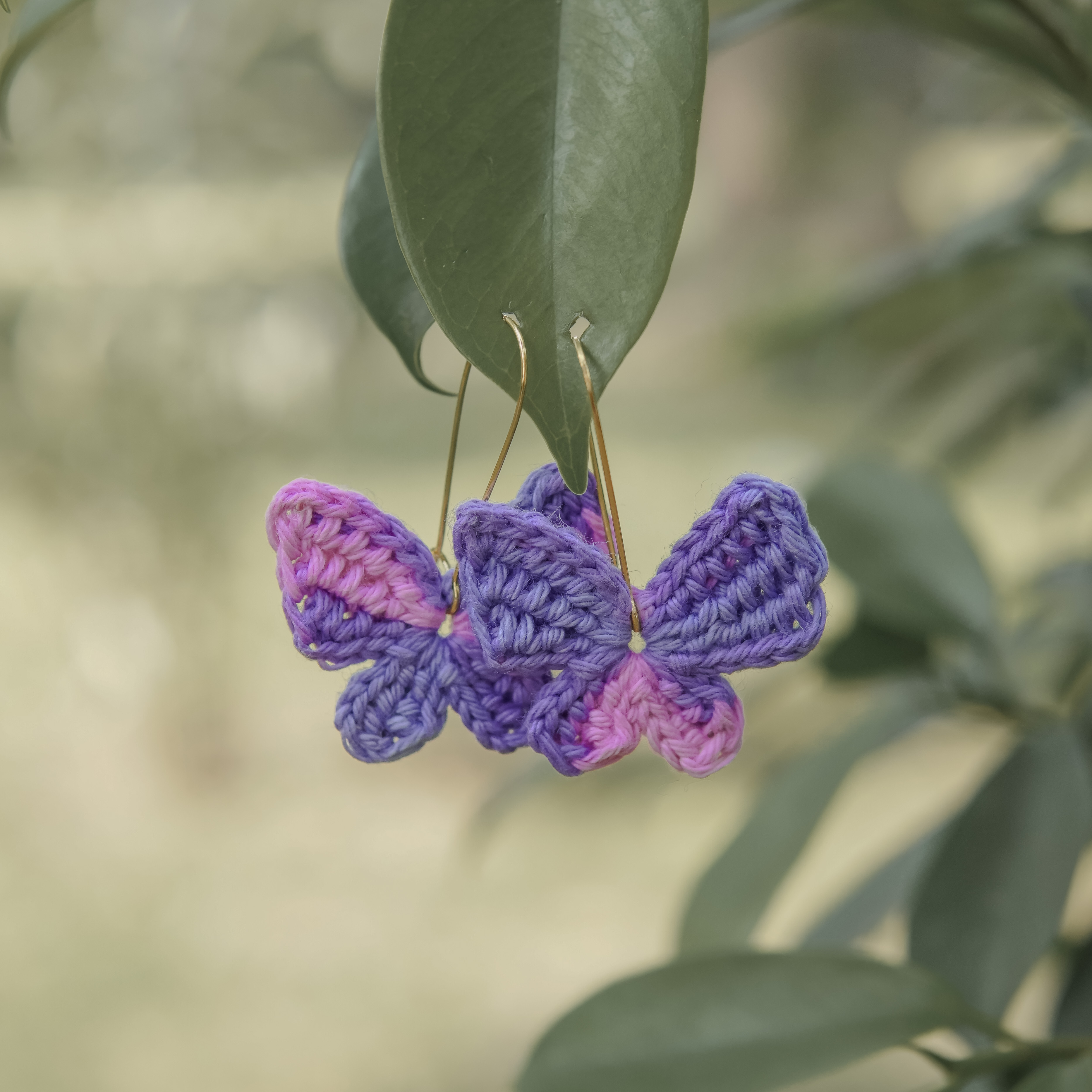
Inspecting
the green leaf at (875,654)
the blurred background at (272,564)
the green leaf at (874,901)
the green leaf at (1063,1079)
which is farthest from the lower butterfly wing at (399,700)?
the blurred background at (272,564)

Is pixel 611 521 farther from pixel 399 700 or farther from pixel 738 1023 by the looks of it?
pixel 738 1023

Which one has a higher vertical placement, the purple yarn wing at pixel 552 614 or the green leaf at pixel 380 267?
the green leaf at pixel 380 267

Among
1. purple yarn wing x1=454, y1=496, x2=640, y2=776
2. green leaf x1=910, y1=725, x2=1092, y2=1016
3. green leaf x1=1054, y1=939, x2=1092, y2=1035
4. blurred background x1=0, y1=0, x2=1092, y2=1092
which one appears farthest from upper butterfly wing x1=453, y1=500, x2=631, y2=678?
blurred background x1=0, y1=0, x2=1092, y2=1092

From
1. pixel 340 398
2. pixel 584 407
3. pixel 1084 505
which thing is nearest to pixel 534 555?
pixel 584 407

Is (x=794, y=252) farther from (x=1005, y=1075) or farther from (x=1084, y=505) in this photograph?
(x=1005, y=1075)

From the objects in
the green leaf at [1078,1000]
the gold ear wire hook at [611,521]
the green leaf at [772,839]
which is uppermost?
the gold ear wire hook at [611,521]

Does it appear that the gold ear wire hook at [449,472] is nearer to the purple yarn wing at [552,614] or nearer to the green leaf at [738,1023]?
the purple yarn wing at [552,614]

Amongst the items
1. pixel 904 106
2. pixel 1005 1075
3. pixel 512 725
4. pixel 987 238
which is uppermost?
pixel 904 106
